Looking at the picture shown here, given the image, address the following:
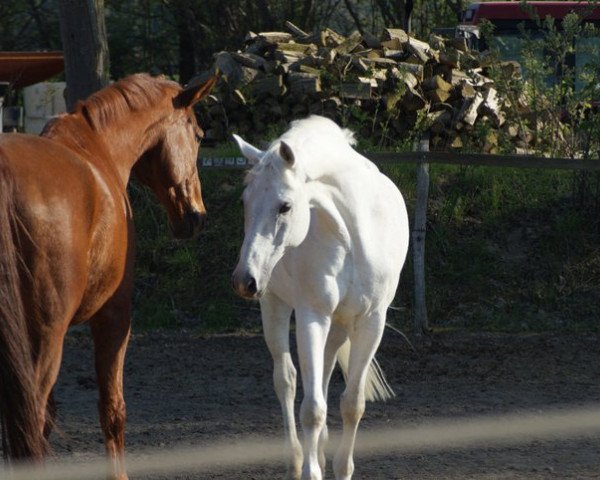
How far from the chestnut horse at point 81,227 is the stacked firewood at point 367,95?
5.28 meters

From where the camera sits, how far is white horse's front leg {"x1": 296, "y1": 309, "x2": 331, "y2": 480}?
4.48 meters

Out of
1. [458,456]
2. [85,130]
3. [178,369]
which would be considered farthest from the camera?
[178,369]

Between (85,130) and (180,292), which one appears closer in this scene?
(85,130)

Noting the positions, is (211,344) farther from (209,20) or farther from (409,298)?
(209,20)

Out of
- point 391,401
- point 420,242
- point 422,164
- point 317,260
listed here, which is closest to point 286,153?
point 317,260

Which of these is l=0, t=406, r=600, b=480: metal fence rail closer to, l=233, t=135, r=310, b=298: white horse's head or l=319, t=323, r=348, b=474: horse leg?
l=319, t=323, r=348, b=474: horse leg

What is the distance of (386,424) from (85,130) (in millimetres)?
2369

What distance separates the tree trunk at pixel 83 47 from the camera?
9.69 m

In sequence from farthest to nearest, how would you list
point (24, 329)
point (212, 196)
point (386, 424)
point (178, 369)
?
1. point (212, 196)
2. point (178, 369)
3. point (386, 424)
4. point (24, 329)

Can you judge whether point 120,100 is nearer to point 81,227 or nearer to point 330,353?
point 81,227

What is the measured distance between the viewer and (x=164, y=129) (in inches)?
193

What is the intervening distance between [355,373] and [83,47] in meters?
5.79

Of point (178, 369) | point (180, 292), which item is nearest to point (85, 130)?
point (178, 369)

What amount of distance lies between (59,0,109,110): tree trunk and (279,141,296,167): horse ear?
5681 millimetres
